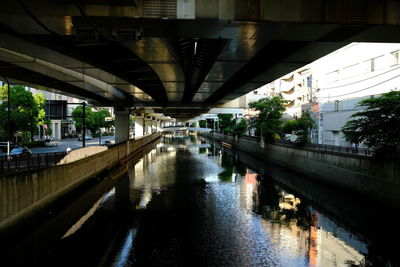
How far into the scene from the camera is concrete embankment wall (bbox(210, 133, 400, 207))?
19.1 m

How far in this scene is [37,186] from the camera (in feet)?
57.0

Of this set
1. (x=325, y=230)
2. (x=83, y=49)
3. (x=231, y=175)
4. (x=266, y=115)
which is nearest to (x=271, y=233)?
(x=325, y=230)

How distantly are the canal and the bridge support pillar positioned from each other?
2397 cm

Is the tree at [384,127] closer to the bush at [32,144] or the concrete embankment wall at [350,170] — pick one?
the concrete embankment wall at [350,170]

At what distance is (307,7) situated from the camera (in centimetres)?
1188

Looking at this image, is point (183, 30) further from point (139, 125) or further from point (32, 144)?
point (139, 125)

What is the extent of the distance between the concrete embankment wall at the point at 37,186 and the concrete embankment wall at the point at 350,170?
17256 millimetres

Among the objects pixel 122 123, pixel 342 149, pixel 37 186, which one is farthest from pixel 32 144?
pixel 342 149

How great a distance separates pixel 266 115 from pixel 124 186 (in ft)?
76.8

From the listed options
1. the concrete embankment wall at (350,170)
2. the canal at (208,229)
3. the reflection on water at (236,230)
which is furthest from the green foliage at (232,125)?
the canal at (208,229)

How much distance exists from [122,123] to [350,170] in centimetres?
3583

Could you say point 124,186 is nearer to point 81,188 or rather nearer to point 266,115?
point 81,188

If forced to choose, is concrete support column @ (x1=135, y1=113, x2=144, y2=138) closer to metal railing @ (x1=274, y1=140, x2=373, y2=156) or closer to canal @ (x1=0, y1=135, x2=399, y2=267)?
metal railing @ (x1=274, y1=140, x2=373, y2=156)

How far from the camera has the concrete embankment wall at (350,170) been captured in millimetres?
19062
